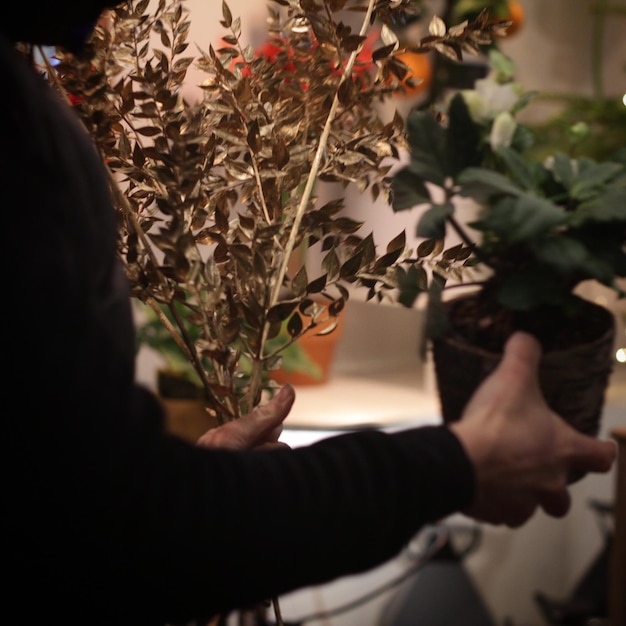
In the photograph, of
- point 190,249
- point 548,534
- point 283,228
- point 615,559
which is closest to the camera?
point 190,249

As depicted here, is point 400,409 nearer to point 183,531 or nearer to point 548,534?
point 548,534

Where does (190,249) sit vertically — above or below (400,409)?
above

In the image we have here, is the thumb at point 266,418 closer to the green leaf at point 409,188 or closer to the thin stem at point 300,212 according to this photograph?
the thin stem at point 300,212

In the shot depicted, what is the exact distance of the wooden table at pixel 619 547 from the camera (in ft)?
3.71

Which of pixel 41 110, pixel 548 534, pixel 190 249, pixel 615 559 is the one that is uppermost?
pixel 41 110

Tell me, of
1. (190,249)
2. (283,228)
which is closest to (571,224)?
(283,228)

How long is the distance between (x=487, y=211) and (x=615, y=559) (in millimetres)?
609

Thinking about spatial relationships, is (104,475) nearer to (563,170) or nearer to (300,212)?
(300,212)

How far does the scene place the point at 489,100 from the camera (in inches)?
35.6

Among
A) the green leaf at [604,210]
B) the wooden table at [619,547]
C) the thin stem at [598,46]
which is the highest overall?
the green leaf at [604,210]

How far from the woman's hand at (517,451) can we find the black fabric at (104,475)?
47mm

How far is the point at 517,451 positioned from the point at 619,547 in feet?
2.70

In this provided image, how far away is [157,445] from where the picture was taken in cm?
39

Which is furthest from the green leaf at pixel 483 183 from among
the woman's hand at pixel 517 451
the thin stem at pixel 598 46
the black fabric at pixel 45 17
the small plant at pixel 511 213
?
the thin stem at pixel 598 46
